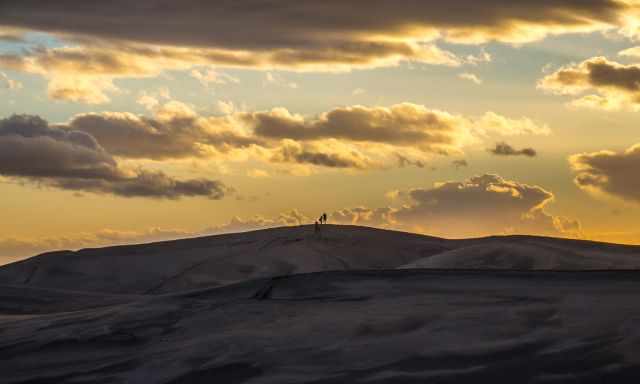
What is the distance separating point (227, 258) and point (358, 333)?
28.9 m

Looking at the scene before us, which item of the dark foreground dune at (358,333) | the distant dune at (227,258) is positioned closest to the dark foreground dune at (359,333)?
the dark foreground dune at (358,333)

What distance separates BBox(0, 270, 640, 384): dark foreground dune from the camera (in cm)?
723

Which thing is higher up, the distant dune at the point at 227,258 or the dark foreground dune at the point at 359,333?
the distant dune at the point at 227,258

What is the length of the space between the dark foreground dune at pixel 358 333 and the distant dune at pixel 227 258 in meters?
17.0

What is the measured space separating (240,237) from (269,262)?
24.2 feet

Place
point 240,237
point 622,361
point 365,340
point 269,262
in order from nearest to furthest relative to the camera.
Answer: point 622,361, point 365,340, point 269,262, point 240,237

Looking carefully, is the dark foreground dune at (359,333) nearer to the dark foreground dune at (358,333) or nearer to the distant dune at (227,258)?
the dark foreground dune at (358,333)

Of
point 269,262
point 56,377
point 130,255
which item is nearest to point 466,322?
point 56,377

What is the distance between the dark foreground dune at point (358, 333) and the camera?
285 inches

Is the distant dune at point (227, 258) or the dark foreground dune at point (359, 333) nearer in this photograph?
the dark foreground dune at point (359, 333)

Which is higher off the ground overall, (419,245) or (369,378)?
(419,245)

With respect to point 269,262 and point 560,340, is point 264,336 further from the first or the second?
point 269,262

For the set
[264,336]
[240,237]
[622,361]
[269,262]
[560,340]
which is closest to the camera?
[622,361]

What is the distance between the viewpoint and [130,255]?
127 ft
